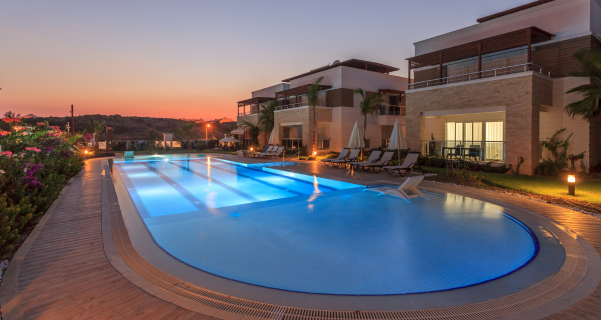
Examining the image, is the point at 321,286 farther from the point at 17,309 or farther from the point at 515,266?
the point at 17,309

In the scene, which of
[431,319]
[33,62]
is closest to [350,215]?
[431,319]

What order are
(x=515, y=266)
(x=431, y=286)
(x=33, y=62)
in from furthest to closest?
(x=33, y=62) < (x=515, y=266) < (x=431, y=286)

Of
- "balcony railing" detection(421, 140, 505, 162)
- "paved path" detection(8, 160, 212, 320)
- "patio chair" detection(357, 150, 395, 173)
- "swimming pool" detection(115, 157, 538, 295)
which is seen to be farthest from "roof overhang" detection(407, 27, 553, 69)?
"paved path" detection(8, 160, 212, 320)

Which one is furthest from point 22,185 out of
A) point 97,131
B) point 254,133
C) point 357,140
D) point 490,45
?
point 97,131

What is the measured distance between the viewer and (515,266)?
3.61m

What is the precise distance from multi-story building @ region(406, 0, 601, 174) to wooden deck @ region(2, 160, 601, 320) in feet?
28.1

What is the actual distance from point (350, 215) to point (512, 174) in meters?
9.46

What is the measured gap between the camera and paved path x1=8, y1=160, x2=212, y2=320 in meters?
2.44

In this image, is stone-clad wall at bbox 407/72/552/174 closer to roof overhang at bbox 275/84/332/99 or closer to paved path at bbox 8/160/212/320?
roof overhang at bbox 275/84/332/99

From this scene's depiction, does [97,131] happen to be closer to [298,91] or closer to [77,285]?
[298,91]

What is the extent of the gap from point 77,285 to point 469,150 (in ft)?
48.2

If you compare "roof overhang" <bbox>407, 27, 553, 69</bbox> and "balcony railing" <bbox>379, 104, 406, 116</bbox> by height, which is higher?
"roof overhang" <bbox>407, 27, 553, 69</bbox>

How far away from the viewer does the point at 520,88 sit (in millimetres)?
12016

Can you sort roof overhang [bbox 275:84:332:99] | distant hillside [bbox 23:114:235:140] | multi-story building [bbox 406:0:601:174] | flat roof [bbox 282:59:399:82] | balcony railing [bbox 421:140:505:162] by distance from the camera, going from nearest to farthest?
multi-story building [bbox 406:0:601:174] → balcony railing [bbox 421:140:505:162] → roof overhang [bbox 275:84:332:99] → flat roof [bbox 282:59:399:82] → distant hillside [bbox 23:114:235:140]
